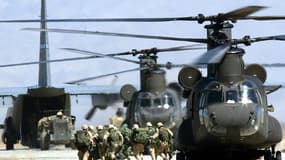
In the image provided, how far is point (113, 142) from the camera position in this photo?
23.5 metres

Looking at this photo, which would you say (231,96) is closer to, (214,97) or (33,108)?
(214,97)

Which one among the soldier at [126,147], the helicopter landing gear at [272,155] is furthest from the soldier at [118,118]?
the helicopter landing gear at [272,155]

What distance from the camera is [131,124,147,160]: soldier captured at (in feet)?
79.9

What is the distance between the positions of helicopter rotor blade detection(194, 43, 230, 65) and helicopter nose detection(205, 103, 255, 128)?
3.35ft

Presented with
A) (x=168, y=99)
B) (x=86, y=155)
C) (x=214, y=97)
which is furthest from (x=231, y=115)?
(x=168, y=99)

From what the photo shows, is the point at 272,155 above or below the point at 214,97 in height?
below

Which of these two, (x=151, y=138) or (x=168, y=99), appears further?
(x=168, y=99)

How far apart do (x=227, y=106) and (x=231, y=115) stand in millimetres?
249

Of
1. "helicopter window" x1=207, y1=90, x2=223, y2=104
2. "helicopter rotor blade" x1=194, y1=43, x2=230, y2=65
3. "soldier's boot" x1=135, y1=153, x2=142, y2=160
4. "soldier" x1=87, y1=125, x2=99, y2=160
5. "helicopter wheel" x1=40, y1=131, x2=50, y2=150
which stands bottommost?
"helicopter wheel" x1=40, y1=131, x2=50, y2=150

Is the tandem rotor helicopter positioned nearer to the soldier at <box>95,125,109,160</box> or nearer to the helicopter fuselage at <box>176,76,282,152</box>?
the helicopter fuselage at <box>176,76,282,152</box>

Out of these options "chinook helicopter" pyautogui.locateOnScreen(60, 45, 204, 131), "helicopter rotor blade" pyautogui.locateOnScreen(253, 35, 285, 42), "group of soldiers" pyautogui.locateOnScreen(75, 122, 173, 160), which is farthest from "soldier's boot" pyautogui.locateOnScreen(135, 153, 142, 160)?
"helicopter rotor blade" pyautogui.locateOnScreen(253, 35, 285, 42)

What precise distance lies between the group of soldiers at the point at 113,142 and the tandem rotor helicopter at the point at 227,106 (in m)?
5.56

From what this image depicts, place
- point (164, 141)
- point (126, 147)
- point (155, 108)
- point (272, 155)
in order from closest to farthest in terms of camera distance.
Answer: point (272, 155) → point (164, 141) → point (126, 147) → point (155, 108)

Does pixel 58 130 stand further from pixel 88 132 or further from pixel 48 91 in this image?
pixel 88 132
